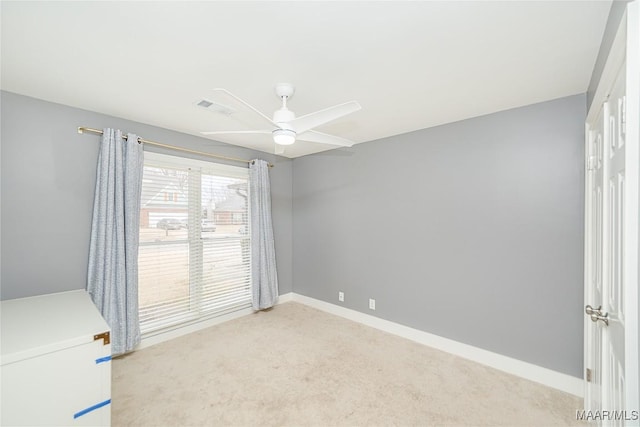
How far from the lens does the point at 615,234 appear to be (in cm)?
125

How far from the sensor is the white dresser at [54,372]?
131 centimetres

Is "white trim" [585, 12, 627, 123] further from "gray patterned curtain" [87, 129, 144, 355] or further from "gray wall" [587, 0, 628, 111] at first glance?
"gray patterned curtain" [87, 129, 144, 355]

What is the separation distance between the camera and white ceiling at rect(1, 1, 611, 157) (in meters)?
1.32

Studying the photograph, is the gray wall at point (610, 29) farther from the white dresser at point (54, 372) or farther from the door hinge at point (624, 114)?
the white dresser at point (54, 372)

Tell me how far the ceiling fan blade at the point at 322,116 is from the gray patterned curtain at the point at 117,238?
1.95 meters

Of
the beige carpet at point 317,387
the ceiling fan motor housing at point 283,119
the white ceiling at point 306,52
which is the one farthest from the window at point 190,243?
the ceiling fan motor housing at point 283,119

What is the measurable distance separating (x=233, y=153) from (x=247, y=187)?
0.50m

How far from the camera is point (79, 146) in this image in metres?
2.51

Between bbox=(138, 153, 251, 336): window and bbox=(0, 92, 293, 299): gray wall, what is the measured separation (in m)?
0.50

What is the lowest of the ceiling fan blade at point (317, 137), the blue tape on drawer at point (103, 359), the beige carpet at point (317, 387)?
the beige carpet at point (317, 387)

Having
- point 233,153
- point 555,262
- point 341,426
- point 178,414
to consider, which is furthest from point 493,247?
point 233,153

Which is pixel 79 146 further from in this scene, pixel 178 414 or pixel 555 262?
pixel 555 262

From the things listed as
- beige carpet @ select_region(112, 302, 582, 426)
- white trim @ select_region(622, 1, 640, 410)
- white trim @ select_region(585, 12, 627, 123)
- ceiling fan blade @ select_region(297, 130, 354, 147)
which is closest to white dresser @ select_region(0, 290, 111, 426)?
beige carpet @ select_region(112, 302, 582, 426)

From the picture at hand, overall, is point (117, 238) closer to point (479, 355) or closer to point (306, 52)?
point (306, 52)
